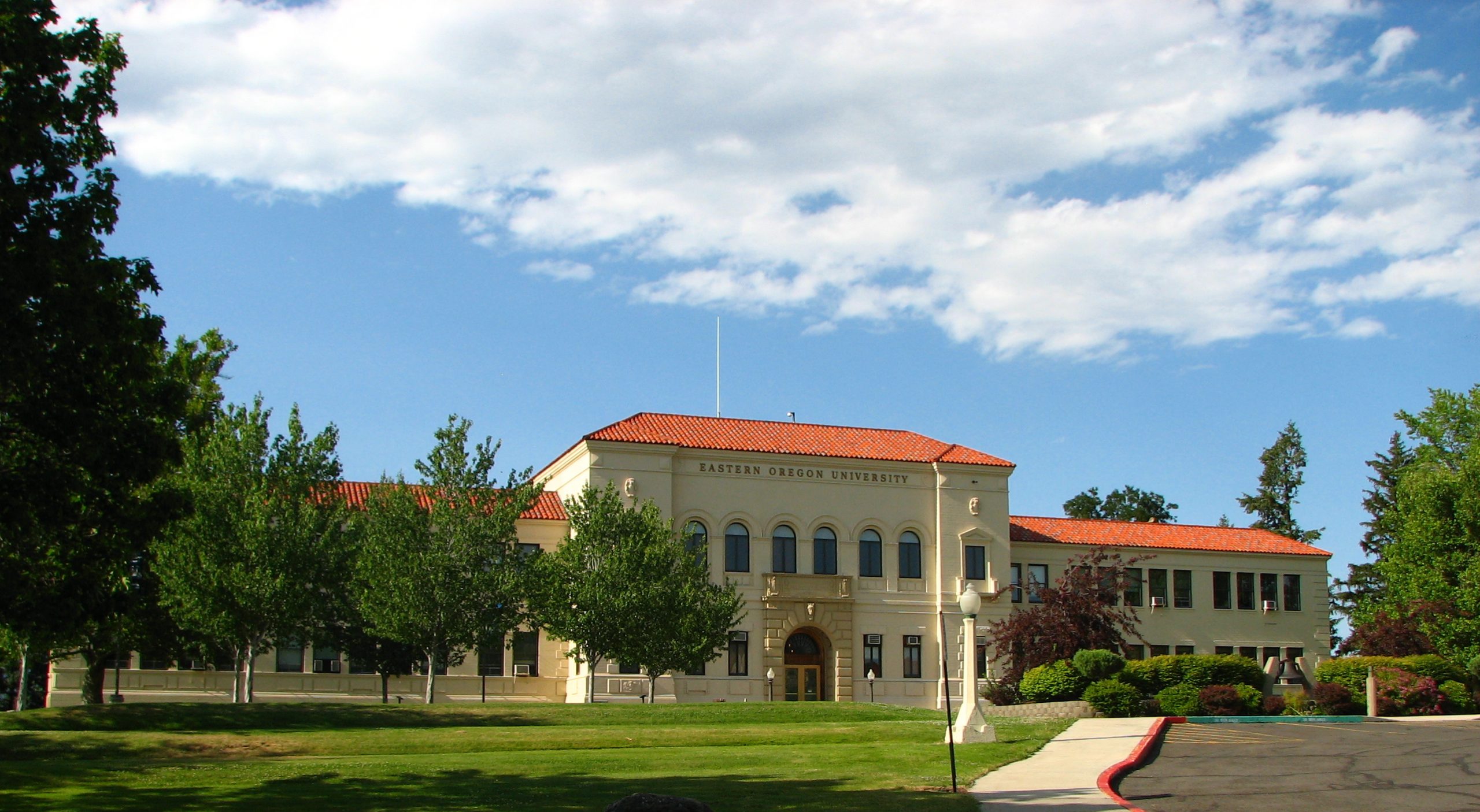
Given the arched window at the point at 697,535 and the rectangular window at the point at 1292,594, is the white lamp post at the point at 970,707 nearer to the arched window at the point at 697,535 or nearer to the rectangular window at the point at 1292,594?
the arched window at the point at 697,535

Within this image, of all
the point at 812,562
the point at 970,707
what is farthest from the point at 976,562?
the point at 970,707

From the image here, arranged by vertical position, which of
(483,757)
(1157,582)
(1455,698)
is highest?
(1157,582)

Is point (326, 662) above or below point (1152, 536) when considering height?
below

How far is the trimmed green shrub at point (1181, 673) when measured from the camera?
3494cm

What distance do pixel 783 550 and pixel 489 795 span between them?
3200 cm

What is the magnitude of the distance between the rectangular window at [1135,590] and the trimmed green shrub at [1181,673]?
1858 centimetres

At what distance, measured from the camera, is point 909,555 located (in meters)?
51.2

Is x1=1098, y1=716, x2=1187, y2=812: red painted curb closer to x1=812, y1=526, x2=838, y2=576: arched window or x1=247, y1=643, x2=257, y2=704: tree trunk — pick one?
x1=812, y1=526, x2=838, y2=576: arched window

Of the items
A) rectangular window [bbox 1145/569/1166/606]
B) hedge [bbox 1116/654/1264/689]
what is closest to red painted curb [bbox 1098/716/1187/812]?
hedge [bbox 1116/654/1264/689]

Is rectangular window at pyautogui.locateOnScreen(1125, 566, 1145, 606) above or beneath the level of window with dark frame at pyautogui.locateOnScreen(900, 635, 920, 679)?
above

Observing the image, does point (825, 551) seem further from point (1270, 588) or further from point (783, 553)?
point (1270, 588)

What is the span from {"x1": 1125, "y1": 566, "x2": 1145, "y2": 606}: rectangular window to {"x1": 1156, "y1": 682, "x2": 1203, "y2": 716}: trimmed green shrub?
2099cm

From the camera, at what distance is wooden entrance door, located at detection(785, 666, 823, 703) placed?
4881 cm

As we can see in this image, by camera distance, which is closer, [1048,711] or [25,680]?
[1048,711]
